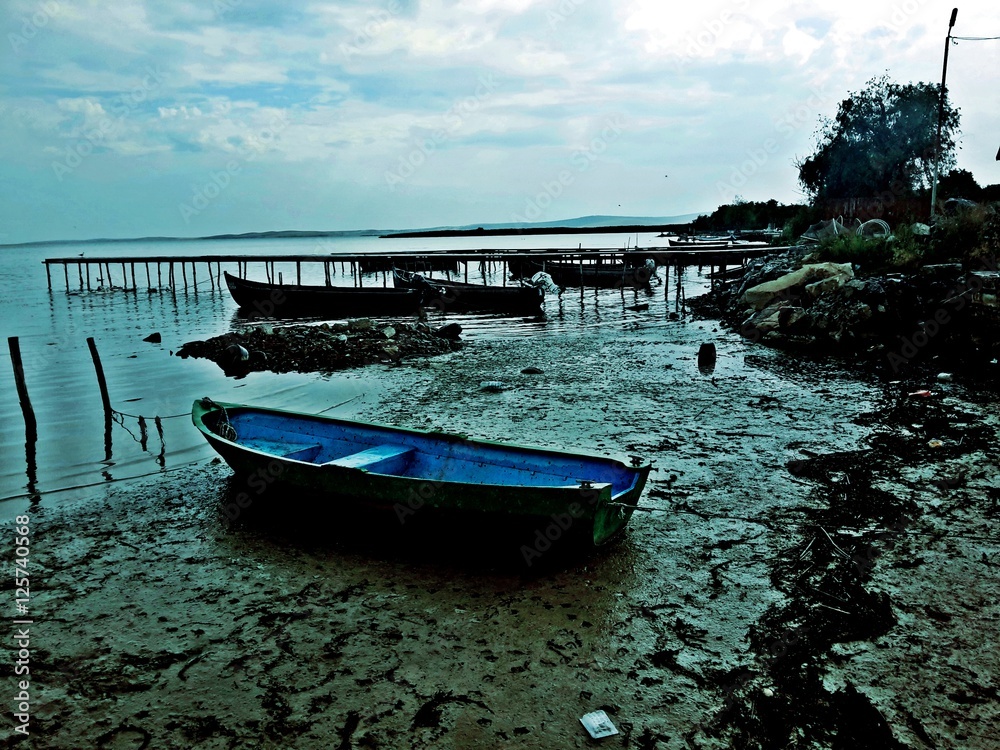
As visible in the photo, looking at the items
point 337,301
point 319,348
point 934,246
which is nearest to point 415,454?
point 319,348

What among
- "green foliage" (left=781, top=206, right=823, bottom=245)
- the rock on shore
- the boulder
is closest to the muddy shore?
the rock on shore

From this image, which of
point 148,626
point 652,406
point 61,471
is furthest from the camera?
point 652,406

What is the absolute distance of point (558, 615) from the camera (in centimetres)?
505

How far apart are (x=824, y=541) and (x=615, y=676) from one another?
2.82m

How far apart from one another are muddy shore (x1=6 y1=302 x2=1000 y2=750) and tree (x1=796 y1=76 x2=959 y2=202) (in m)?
39.1

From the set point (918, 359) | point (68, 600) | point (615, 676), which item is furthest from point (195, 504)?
point (918, 359)

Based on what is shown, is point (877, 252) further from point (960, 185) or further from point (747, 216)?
point (747, 216)

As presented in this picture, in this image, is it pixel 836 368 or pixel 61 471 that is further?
pixel 836 368

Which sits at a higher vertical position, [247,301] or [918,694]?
[247,301]

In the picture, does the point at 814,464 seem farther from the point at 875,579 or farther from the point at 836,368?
the point at 836,368

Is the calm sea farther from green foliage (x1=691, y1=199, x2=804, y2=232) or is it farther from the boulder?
green foliage (x1=691, y1=199, x2=804, y2=232)

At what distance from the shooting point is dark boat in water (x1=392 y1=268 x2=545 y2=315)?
1116 inches

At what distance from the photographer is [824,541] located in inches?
237

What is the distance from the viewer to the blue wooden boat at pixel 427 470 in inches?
221
